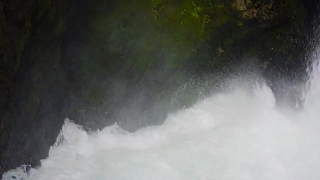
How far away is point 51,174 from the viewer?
19.6ft

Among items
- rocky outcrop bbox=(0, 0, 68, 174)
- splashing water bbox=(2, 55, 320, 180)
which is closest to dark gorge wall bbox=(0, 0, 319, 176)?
rocky outcrop bbox=(0, 0, 68, 174)

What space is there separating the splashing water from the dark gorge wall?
0.97 feet

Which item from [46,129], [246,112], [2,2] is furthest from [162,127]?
[2,2]

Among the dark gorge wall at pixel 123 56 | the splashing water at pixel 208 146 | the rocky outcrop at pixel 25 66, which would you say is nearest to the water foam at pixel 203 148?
the splashing water at pixel 208 146

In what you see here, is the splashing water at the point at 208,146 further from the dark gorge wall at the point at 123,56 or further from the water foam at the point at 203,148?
the dark gorge wall at the point at 123,56

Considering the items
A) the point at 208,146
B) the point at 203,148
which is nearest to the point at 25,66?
the point at 203,148

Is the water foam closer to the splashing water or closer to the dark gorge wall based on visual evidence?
the splashing water

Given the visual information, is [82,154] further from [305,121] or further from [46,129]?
[305,121]

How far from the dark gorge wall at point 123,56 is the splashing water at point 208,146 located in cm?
30

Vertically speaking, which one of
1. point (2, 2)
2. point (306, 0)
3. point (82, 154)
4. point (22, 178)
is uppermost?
point (306, 0)

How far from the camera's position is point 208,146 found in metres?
7.52

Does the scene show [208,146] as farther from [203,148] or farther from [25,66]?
[25,66]

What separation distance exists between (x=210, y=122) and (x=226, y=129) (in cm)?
47

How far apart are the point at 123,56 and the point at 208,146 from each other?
254cm
